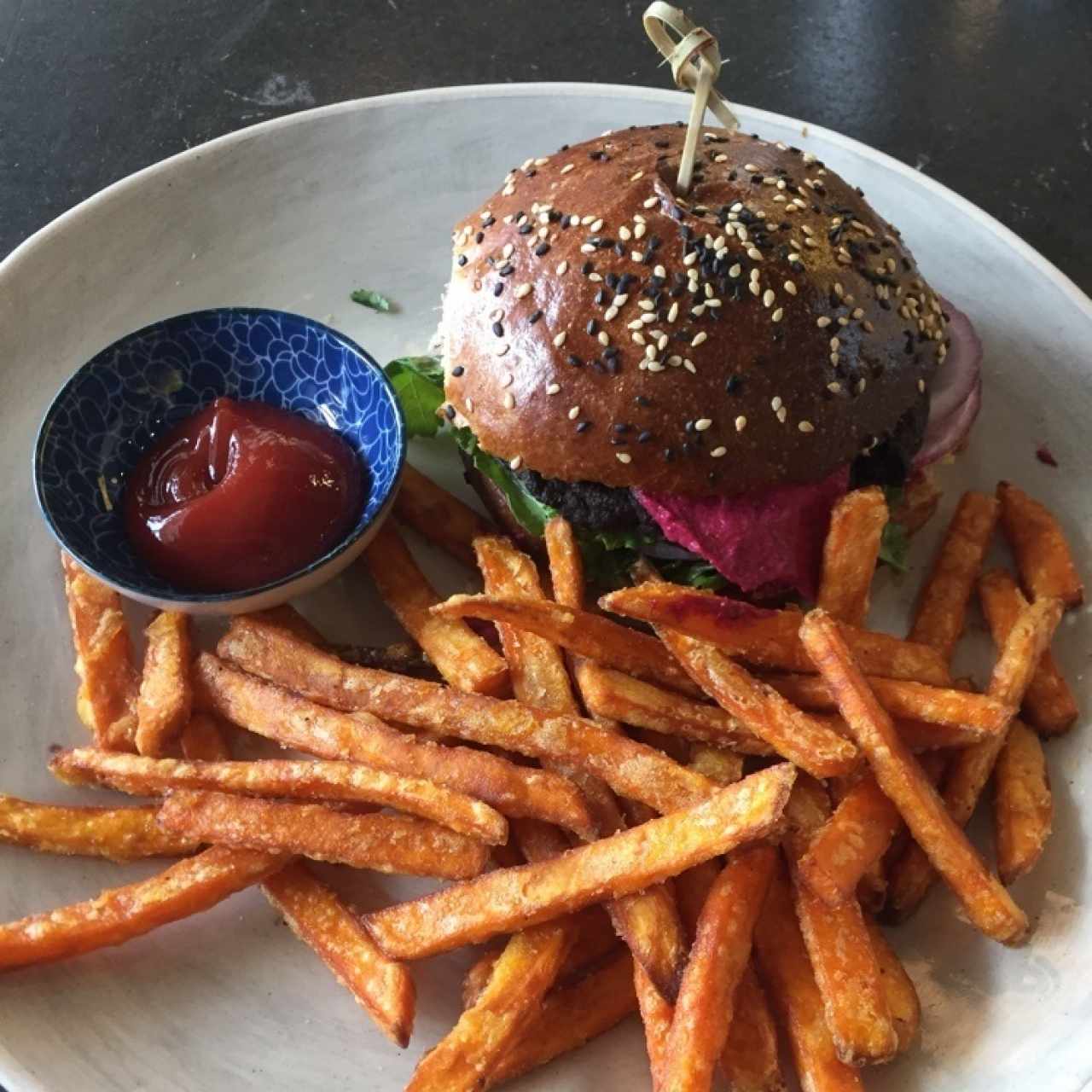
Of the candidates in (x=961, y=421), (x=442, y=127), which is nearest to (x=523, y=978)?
(x=961, y=421)

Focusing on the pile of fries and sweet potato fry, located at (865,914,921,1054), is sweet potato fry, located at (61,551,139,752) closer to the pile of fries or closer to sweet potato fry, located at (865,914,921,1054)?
the pile of fries

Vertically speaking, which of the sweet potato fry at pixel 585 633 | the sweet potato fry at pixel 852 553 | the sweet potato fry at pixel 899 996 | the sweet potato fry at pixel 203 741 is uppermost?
the sweet potato fry at pixel 852 553

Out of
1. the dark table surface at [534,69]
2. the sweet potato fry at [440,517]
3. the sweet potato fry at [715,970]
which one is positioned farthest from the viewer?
the dark table surface at [534,69]

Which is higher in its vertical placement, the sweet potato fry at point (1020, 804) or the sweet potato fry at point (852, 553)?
the sweet potato fry at point (852, 553)

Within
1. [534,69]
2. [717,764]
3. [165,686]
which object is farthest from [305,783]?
[534,69]

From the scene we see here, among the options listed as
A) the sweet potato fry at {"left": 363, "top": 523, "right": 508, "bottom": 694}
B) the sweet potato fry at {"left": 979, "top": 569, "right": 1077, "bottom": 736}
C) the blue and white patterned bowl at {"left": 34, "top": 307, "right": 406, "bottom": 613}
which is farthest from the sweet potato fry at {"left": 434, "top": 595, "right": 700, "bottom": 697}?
the sweet potato fry at {"left": 979, "top": 569, "right": 1077, "bottom": 736}

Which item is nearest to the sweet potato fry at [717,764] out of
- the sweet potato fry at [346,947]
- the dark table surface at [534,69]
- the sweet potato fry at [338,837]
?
the sweet potato fry at [338,837]

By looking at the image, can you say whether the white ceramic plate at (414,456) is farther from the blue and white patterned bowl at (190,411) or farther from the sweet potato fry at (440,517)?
the blue and white patterned bowl at (190,411)
